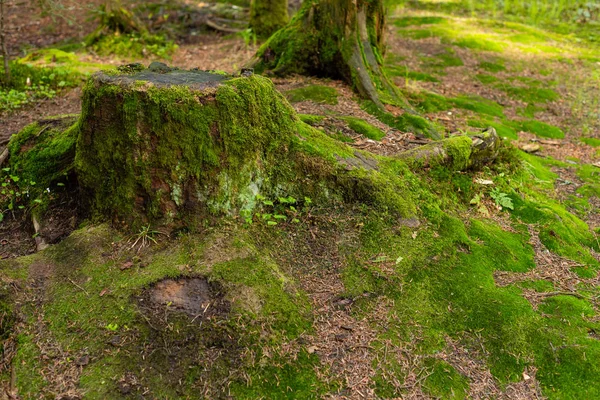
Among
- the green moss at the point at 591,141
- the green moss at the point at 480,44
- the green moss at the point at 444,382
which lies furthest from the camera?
the green moss at the point at 480,44

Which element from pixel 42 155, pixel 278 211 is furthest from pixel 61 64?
pixel 278 211

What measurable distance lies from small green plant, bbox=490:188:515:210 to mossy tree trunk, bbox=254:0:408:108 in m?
2.49

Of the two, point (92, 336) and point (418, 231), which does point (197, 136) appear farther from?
point (418, 231)

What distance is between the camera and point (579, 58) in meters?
14.0

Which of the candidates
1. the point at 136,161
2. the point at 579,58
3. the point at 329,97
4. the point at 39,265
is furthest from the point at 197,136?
the point at 579,58

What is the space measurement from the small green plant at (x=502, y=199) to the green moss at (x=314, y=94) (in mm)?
2845

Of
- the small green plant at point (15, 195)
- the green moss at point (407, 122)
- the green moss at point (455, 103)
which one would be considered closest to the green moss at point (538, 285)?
the green moss at point (407, 122)

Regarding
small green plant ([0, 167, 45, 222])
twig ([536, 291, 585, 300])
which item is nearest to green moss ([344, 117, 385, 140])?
twig ([536, 291, 585, 300])

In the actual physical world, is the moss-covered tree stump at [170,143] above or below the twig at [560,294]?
above

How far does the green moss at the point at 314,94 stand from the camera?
24.3 ft

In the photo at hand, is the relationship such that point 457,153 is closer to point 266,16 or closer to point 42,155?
point 42,155

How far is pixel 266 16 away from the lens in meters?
13.4

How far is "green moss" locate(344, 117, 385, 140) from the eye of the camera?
6359mm

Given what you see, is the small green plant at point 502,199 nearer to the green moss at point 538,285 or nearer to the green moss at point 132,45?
the green moss at point 538,285
